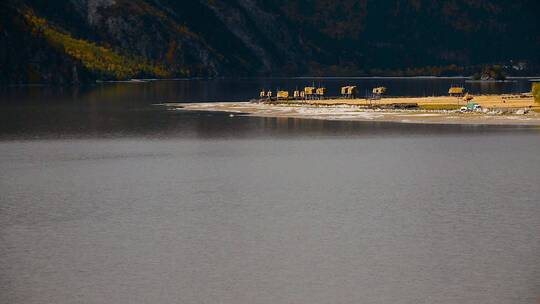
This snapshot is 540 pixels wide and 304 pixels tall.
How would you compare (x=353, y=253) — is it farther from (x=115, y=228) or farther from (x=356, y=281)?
(x=115, y=228)

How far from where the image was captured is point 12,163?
11519cm

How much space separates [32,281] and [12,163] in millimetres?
58621

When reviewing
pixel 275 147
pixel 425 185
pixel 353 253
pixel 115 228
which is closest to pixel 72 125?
pixel 275 147

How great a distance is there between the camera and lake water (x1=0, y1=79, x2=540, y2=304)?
57.5 m

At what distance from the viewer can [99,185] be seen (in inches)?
3762

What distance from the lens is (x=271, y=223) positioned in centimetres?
7500

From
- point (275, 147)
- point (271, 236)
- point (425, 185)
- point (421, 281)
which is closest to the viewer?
point (421, 281)

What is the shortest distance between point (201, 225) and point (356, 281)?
734 inches

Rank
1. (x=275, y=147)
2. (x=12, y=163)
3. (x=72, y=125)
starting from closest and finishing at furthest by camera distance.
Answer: (x=12, y=163) < (x=275, y=147) < (x=72, y=125)

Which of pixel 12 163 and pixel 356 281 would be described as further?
pixel 12 163

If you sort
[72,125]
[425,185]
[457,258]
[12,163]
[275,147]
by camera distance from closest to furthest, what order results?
[457,258] → [425,185] → [12,163] → [275,147] → [72,125]

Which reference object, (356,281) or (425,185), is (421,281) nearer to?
(356,281)

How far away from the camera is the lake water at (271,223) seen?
5753 centimetres

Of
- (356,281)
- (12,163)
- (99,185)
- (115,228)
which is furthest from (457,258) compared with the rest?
(12,163)
